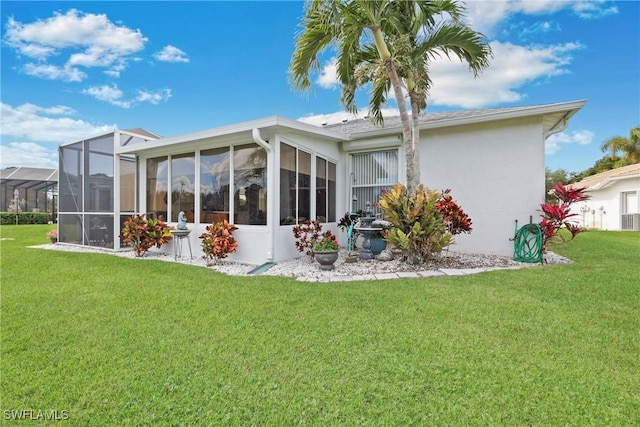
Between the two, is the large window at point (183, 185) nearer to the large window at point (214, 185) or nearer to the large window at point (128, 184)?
the large window at point (214, 185)

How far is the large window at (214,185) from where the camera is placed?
7.64 meters

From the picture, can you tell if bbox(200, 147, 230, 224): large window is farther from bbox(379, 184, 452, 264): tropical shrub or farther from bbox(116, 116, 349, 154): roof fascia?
bbox(379, 184, 452, 264): tropical shrub

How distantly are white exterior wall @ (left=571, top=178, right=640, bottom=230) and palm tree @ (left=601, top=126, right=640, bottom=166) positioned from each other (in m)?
7.41

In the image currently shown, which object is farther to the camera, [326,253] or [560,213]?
[560,213]

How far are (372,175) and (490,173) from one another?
9.70 feet

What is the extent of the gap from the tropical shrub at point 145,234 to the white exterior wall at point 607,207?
2045 centimetres

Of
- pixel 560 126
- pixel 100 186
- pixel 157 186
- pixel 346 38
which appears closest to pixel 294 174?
pixel 346 38

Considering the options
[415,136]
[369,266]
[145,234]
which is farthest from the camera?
[145,234]

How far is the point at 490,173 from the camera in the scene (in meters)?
7.70

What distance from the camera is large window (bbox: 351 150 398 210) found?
8625 mm

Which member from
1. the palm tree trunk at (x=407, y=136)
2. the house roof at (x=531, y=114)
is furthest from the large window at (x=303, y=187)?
the palm tree trunk at (x=407, y=136)

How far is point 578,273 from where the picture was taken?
5664 millimetres

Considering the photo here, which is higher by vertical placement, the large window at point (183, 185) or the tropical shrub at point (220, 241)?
the large window at point (183, 185)

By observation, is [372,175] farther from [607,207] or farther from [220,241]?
[607,207]
